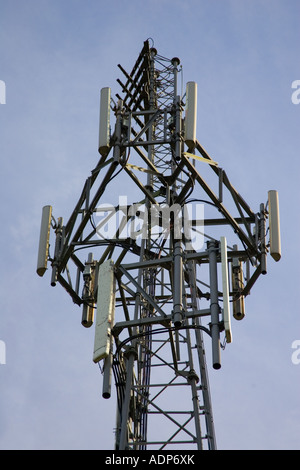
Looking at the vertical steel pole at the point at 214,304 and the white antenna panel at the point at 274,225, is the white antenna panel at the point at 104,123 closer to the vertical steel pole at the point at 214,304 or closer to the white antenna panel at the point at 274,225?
the vertical steel pole at the point at 214,304

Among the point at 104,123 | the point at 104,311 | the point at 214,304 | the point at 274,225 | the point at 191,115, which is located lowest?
the point at 214,304

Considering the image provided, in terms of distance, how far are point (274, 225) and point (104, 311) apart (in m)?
5.37

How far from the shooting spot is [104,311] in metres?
27.3

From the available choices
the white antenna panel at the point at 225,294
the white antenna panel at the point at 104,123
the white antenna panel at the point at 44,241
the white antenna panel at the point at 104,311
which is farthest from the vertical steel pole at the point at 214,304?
the white antenna panel at the point at 44,241

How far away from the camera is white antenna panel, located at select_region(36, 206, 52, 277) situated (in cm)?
2956

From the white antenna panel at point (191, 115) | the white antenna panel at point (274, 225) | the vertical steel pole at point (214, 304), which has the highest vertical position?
the white antenna panel at point (191, 115)

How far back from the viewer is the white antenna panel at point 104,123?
28641 mm

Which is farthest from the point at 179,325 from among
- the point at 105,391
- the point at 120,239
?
the point at 120,239

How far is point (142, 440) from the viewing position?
92.9 feet

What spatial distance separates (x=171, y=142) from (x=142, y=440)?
8.13m

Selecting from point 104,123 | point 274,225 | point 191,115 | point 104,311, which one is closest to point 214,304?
point 104,311

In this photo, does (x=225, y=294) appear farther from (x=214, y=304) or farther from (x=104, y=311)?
(x=104, y=311)

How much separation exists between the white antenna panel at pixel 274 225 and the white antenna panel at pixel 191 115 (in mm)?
3012
